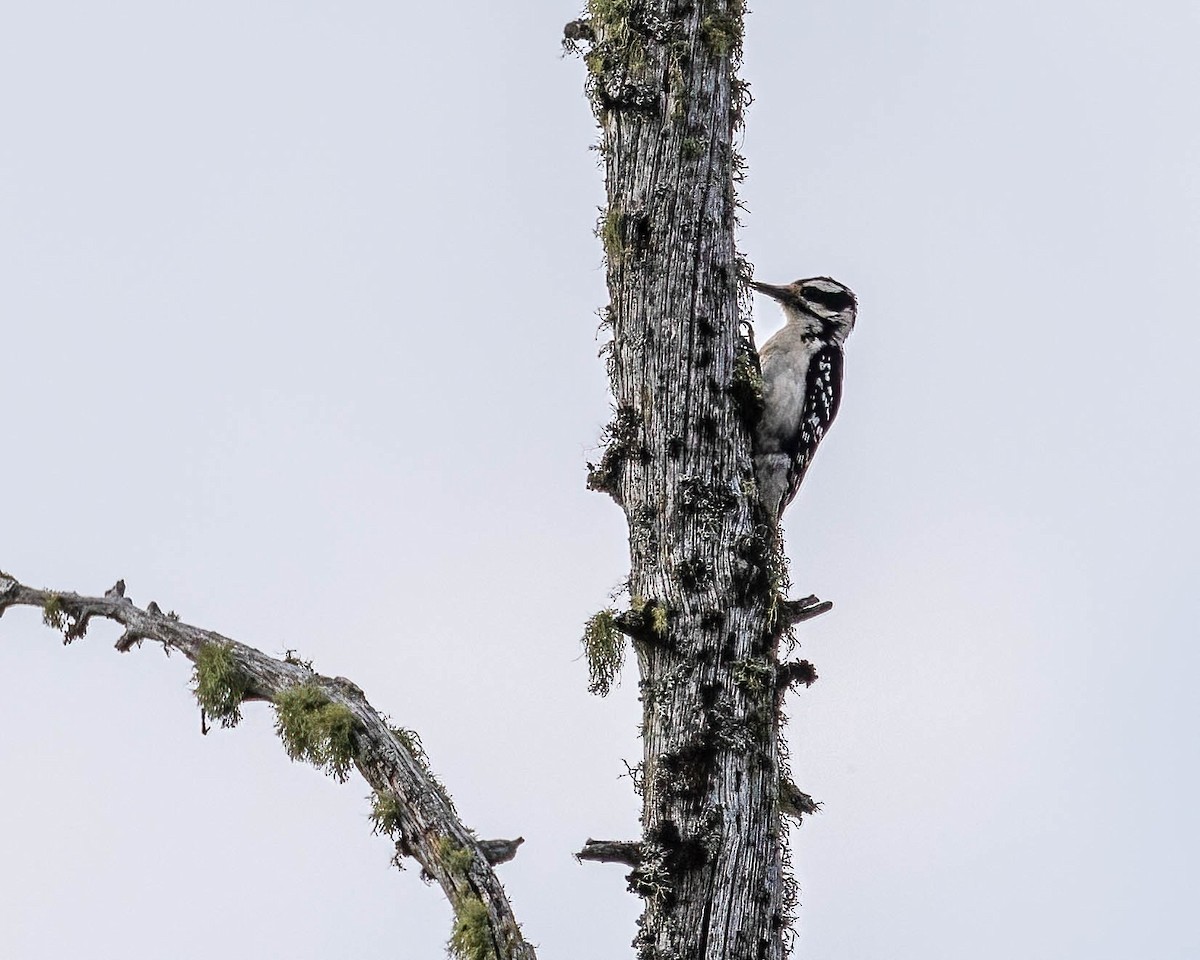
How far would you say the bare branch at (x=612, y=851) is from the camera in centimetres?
497

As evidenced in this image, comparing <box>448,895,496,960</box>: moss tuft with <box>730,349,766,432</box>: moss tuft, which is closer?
<box>448,895,496,960</box>: moss tuft

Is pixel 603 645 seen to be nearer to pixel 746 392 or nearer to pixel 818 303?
pixel 746 392

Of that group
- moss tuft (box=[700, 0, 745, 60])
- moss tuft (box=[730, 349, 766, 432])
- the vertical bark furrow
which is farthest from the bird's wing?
moss tuft (box=[700, 0, 745, 60])

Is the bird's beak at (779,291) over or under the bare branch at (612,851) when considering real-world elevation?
over

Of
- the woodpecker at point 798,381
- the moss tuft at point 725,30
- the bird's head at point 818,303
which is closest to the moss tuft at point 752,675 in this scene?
the woodpecker at point 798,381

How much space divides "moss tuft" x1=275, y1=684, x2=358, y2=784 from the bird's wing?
2.44 metres

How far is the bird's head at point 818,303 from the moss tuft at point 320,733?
4041mm

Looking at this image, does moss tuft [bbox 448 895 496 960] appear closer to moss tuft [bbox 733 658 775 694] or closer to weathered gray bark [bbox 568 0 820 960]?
weathered gray bark [bbox 568 0 820 960]

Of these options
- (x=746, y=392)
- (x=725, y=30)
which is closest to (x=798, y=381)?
(x=746, y=392)

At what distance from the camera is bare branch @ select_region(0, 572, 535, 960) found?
471cm

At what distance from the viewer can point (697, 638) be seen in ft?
17.2

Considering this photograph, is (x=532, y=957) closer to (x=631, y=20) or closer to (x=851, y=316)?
(x=631, y=20)

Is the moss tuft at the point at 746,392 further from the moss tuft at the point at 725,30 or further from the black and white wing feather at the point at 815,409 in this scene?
the moss tuft at the point at 725,30

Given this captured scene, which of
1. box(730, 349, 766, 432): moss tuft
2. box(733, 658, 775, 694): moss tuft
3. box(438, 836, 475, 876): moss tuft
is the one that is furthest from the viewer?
box(730, 349, 766, 432): moss tuft
